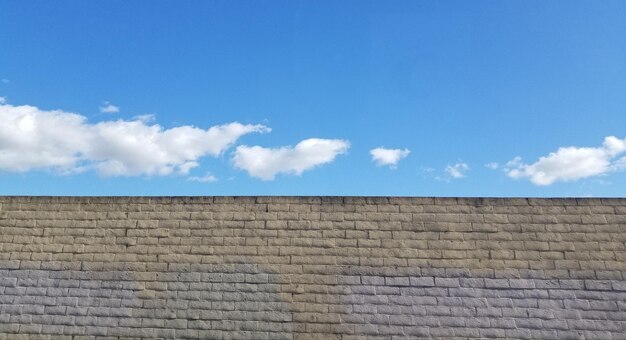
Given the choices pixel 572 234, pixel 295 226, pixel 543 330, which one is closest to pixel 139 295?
pixel 295 226

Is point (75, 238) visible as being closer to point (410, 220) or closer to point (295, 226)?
point (295, 226)

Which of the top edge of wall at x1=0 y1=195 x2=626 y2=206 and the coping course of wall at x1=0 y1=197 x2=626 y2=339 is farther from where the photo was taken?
the top edge of wall at x1=0 y1=195 x2=626 y2=206

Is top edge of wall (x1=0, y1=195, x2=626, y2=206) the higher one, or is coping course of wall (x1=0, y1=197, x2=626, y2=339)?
top edge of wall (x1=0, y1=195, x2=626, y2=206)

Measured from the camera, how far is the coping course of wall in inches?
253

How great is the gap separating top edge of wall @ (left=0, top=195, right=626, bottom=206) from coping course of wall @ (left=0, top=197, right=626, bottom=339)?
0.02 metres

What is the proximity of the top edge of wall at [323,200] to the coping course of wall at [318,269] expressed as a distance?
23 mm

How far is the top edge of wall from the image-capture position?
695 cm

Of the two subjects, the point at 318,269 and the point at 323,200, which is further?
the point at 323,200

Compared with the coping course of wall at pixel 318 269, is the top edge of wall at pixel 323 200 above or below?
above

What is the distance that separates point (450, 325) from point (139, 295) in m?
4.42

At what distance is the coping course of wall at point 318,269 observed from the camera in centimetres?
643

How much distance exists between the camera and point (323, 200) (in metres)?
7.22

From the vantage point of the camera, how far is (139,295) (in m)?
6.84

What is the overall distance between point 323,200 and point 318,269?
42.1 inches
